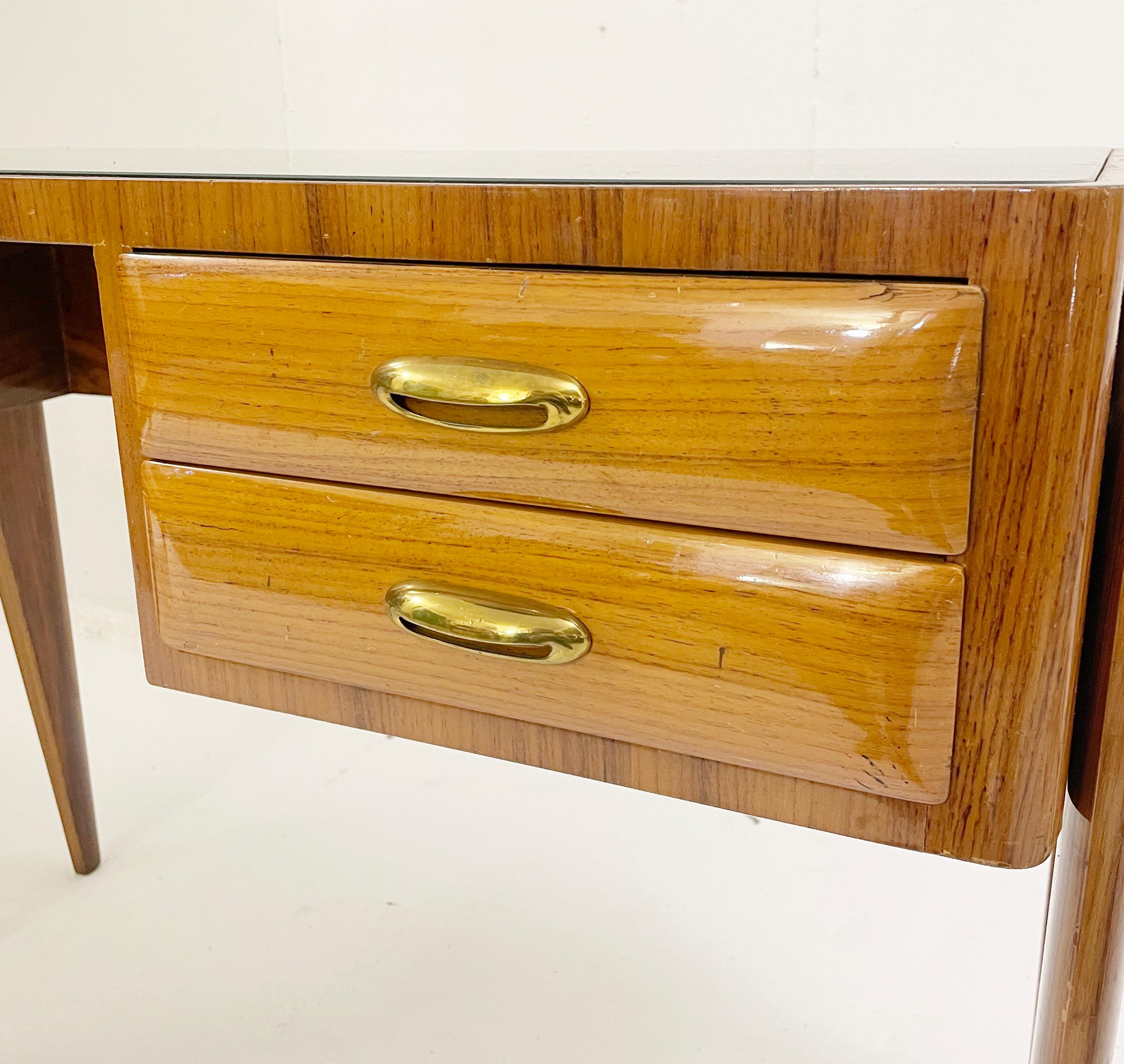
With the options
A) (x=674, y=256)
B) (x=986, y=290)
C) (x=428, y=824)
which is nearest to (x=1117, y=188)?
(x=986, y=290)

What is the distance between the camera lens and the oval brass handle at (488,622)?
20.0 inches

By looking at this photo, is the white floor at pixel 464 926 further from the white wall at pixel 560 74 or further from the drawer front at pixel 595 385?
the white wall at pixel 560 74

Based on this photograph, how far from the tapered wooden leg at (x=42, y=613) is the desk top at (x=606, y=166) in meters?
0.23

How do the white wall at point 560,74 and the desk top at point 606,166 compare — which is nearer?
the desk top at point 606,166

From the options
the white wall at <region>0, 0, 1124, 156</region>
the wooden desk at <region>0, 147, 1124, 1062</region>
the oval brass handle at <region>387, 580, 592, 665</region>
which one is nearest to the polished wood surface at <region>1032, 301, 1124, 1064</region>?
the wooden desk at <region>0, 147, 1124, 1062</region>

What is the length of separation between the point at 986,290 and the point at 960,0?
0.66m

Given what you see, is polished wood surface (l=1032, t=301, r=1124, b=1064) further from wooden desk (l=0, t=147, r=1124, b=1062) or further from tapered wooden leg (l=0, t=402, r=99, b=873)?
tapered wooden leg (l=0, t=402, r=99, b=873)

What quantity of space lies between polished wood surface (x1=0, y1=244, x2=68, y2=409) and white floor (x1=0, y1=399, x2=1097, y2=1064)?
0.43 metres

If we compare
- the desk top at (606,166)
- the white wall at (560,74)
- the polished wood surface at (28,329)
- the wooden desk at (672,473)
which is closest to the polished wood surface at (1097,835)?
the wooden desk at (672,473)

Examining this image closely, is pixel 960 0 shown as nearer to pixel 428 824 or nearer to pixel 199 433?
pixel 199 433

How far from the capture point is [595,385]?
0.47 metres

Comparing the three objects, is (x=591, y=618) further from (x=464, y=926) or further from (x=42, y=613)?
(x=42, y=613)

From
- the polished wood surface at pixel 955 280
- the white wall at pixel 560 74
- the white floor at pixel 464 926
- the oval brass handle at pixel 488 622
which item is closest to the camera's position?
the polished wood surface at pixel 955 280

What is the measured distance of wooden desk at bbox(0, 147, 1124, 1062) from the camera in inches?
16.5
